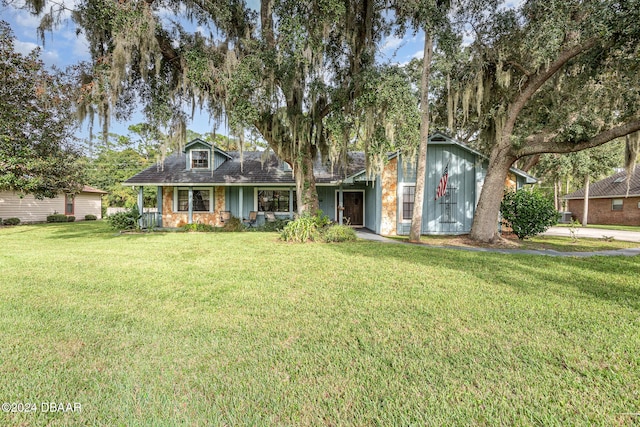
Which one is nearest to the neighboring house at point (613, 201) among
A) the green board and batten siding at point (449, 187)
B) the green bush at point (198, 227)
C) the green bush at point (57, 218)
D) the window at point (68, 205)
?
the green board and batten siding at point (449, 187)

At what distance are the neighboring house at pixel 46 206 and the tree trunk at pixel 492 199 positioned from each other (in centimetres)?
2056

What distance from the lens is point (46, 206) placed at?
18938 mm

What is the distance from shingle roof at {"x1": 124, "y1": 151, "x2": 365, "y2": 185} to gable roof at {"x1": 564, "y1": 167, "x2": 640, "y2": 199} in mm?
17953

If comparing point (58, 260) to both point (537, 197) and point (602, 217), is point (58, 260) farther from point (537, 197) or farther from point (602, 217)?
point (602, 217)

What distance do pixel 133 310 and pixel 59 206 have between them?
22.8 metres

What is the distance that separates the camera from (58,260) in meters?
6.11

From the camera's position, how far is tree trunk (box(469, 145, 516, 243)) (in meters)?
9.02

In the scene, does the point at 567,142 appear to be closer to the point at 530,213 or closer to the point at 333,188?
the point at 530,213

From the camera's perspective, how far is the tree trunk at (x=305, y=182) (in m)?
9.80

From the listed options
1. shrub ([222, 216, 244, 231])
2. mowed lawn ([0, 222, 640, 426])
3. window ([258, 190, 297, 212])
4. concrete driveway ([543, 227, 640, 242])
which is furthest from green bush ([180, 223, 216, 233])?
concrete driveway ([543, 227, 640, 242])

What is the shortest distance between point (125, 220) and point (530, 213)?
1563 centimetres

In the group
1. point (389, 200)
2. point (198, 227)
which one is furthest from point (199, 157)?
point (389, 200)

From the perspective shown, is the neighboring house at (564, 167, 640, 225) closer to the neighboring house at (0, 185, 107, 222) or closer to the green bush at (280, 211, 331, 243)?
the green bush at (280, 211, 331, 243)

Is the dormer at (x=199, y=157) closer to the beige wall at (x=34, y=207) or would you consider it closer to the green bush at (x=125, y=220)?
the green bush at (x=125, y=220)
